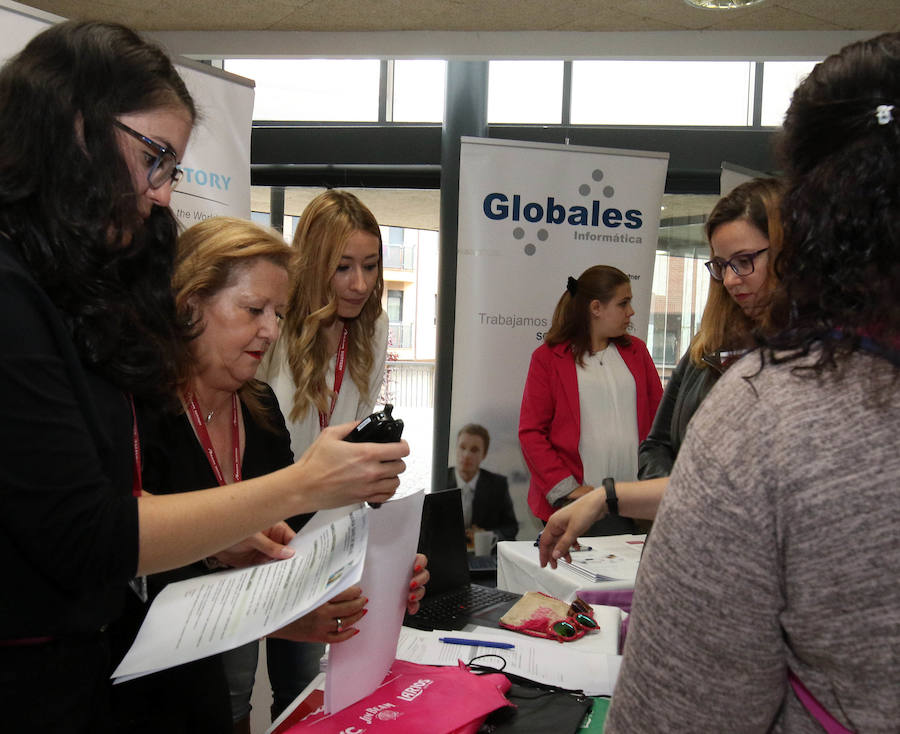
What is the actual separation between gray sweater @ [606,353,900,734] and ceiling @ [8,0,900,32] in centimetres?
328

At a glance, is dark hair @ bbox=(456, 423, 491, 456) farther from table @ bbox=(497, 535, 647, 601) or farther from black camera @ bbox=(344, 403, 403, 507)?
black camera @ bbox=(344, 403, 403, 507)

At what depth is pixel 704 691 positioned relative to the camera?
2.24 feet

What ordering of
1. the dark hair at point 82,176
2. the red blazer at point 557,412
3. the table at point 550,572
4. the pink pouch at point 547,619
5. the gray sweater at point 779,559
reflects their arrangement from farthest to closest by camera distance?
the red blazer at point 557,412 → the table at point 550,572 → the pink pouch at point 547,619 → the dark hair at point 82,176 → the gray sweater at point 779,559

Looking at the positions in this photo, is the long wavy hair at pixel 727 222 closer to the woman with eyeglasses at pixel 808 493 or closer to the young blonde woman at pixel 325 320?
the young blonde woman at pixel 325 320

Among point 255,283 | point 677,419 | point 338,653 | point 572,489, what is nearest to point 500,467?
point 572,489

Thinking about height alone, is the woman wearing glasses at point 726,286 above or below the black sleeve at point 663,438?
above

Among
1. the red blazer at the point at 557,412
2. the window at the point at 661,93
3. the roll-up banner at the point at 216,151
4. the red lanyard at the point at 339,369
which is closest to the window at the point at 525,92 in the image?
the window at the point at 661,93

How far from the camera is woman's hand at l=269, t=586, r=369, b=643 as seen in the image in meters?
1.22

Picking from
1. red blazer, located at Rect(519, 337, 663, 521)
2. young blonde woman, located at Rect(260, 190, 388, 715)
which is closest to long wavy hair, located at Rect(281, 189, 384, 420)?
young blonde woman, located at Rect(260, 190, 388, 715)

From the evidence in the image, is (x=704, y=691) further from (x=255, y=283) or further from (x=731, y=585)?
(x=255, y=283)

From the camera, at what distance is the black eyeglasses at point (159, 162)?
1.08 m

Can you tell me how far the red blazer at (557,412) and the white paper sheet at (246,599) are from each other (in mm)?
2391

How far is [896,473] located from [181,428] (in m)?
1.44

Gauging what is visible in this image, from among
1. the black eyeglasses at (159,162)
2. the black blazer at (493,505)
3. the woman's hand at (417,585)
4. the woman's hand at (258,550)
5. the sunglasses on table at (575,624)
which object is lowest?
the black blazer at (493,505)
